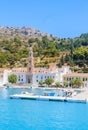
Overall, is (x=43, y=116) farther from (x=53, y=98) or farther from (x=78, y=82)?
(x=78, y=82)

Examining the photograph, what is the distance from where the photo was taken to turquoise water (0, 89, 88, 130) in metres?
28.8

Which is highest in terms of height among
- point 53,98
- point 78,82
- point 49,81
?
point 49,81

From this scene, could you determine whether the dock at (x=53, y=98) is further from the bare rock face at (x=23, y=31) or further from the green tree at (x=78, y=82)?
the bare rock face at (x=23, y=31)

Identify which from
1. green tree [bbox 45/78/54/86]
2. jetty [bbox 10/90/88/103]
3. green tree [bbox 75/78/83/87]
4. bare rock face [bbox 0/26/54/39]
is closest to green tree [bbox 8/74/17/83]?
green tree [bbox 45/78/54/86]

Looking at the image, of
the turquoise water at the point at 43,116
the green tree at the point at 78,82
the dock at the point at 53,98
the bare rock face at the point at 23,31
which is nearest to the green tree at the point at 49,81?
the green tree at the point at 78,82

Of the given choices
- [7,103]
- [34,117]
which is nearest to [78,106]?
[7,103]

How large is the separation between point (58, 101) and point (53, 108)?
725 centimetres

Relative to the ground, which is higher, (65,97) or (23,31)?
(23,31)

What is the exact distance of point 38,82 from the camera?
75.1 m

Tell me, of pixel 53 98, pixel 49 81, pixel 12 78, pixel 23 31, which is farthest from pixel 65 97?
pixel 23 31

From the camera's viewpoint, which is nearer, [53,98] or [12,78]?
[53,98]

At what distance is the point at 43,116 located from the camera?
33906 millimetres

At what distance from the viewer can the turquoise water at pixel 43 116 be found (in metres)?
28.8

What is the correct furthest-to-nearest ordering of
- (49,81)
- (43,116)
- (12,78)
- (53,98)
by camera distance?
(12,78)
(49,81)
(53,98)
(43,116)
